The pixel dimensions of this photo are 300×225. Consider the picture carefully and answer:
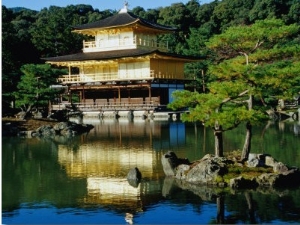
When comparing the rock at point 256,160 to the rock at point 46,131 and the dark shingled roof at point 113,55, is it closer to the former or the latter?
the rock at point 46,131

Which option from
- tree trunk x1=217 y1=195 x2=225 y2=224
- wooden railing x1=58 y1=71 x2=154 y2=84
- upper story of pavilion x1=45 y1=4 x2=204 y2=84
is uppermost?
upper story of pavilion x1=45 y1=4 x2=204 y2=84

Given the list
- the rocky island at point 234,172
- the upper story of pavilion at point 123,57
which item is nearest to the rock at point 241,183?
the rocky island at point 234,172

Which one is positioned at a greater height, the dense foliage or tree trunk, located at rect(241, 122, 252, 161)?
the dense foliage

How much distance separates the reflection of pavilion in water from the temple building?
12.0 meters

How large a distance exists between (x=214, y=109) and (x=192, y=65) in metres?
27.4

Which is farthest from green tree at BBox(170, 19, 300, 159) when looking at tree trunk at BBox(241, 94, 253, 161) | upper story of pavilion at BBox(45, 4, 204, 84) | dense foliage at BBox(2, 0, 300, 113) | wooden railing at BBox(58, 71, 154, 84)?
wooden railing at BBox(58, 71, 154, 84)

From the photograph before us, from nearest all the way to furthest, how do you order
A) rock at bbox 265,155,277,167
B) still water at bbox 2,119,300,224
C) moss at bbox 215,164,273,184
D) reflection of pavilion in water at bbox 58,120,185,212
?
still water at bbox 2,119,300,224 → reflection of pavilion in water at bbox 58,120,185,212 → moss at bbox 215,164,273,184 → rock at bbox 265,155,277,167

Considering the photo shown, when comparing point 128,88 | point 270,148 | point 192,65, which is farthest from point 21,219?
point 192,65

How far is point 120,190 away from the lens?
32.9 feet

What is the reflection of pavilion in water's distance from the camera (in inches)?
376

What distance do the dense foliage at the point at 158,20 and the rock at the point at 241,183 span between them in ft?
68.0

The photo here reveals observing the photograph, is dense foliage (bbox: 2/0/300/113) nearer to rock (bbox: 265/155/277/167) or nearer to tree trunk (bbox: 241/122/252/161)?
tree trunk (bbox: 241/122/252/161)

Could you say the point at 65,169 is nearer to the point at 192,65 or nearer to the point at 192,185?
the point at 192,185

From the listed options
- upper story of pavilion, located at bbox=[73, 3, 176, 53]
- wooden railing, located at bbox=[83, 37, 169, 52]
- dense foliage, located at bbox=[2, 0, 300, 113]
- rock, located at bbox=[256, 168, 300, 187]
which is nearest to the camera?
rock, located at bbox=[256, 168, 300, 187]
